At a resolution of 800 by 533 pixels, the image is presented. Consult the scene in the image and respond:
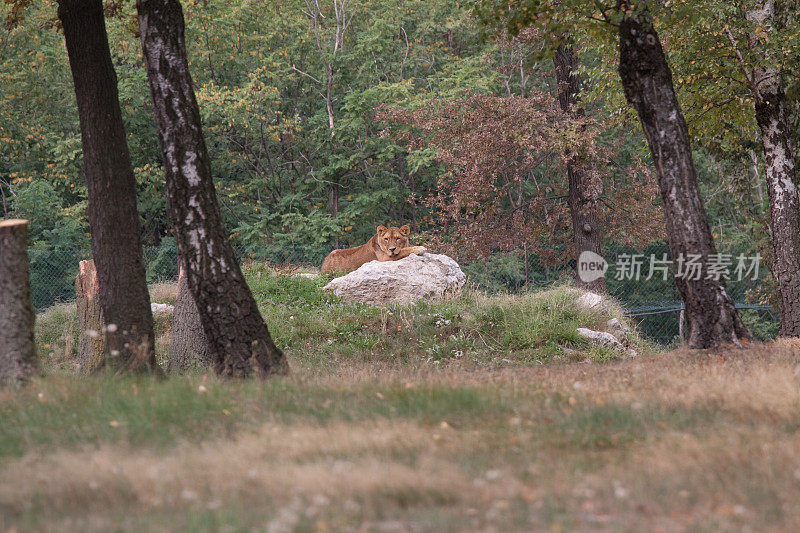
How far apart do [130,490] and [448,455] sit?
2020 mm

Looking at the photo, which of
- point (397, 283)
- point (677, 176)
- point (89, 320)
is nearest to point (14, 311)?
point (89, 320)

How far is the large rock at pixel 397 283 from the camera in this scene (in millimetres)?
15336

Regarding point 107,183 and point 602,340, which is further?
point 602,340

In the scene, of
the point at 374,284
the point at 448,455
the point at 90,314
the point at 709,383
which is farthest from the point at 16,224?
the point at 374,284

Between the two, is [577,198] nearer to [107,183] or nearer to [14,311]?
[107,183]

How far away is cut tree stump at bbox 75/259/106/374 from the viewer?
34.2 feet

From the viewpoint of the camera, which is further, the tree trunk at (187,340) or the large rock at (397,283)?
the large rock at (397,283)

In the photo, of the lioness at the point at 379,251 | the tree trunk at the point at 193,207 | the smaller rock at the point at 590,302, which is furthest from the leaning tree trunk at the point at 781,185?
the tree trunk at the point at 193,207

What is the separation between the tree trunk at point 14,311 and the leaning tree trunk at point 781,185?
11643mm

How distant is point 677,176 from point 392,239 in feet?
25.6

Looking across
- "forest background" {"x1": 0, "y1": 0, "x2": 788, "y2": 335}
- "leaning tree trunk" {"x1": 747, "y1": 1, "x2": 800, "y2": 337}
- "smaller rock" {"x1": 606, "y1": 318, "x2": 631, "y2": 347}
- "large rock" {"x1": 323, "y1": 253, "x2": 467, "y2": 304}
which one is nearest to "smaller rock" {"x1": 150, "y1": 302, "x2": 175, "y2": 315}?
"large rock" {"x1": 323, "y1": 253, "x2": 467, "y2": 304}

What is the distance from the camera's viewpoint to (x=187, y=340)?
11352mm

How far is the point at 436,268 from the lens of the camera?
16.0 metres

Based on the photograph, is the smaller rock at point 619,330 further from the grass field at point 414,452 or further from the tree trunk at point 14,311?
the tree trunk at point 14,311
